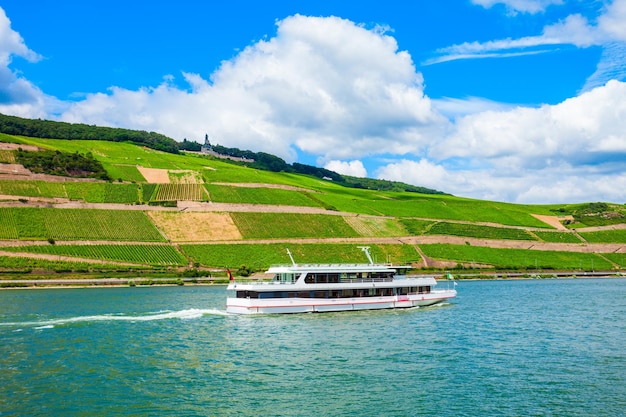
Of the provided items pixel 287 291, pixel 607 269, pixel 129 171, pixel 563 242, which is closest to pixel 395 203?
pixel 563 242

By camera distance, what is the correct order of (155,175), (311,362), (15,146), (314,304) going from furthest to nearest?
(155,175)
(15,146)
(314,304)
(311,362)

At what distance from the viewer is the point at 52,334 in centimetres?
4497

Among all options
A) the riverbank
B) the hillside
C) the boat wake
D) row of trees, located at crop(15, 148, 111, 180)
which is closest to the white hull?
the boat wake

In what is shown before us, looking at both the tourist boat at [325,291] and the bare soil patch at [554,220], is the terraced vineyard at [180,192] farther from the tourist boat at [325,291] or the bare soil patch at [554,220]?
the bare soil patch at [554,220]

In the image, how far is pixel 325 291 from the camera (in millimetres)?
59781

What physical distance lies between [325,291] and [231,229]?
73600 millimetres

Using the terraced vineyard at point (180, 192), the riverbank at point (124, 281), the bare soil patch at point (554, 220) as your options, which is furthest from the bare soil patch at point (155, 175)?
the bare soil patch at point (554, 220)

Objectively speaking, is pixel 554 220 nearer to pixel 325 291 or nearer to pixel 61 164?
pixel 325 291

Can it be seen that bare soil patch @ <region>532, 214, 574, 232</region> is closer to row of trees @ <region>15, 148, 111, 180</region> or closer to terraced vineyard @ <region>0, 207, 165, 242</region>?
terraced vineyard @ <region>0, 207, 165, 242</region>

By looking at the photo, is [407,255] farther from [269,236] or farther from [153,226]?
[153,226]

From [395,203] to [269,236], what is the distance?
6374cm

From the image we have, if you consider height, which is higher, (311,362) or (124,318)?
(124,318)

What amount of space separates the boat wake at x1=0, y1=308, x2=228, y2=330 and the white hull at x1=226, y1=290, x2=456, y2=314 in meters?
2.09

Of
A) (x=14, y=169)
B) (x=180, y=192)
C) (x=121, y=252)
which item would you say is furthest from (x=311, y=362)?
(x=14, y=169)
